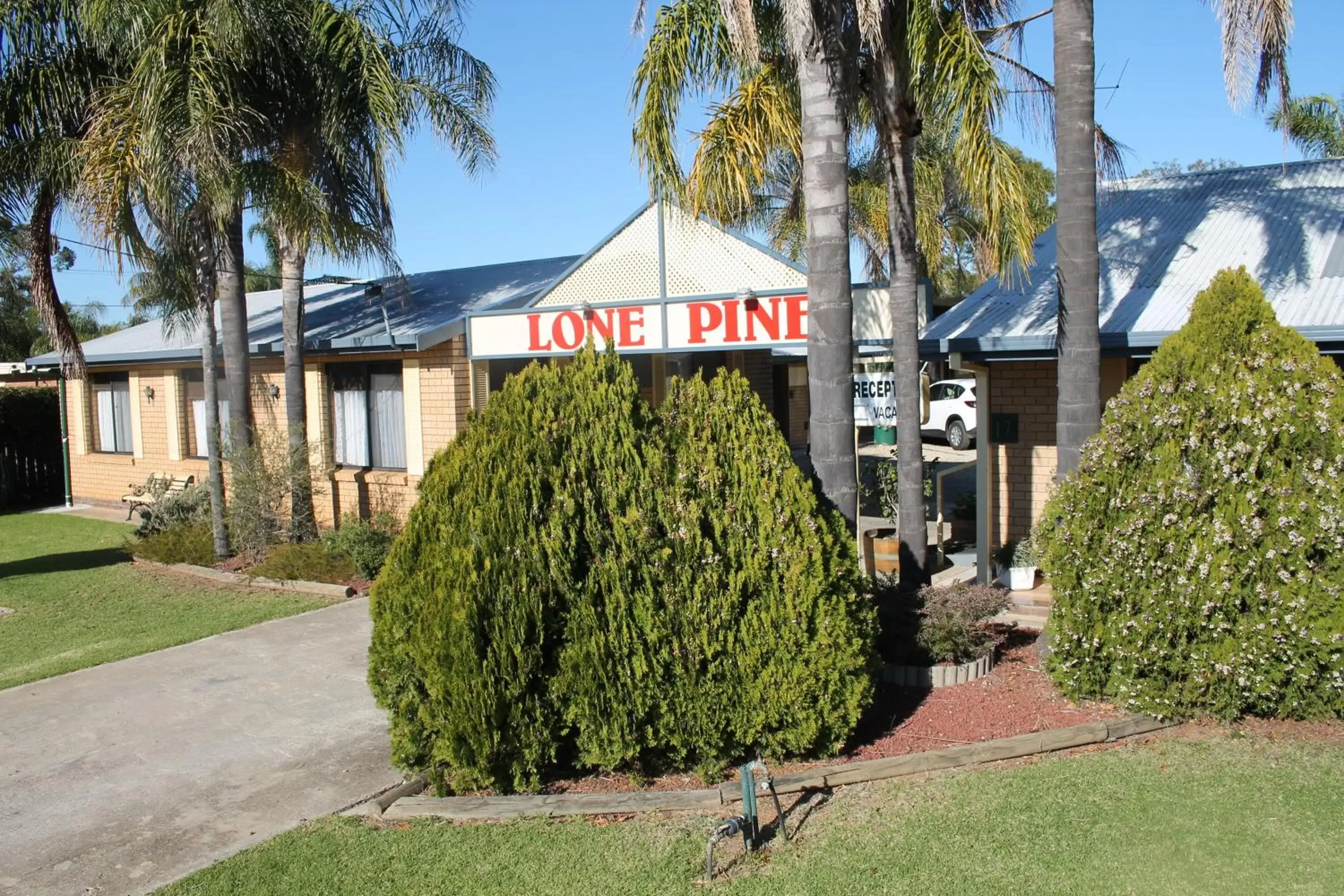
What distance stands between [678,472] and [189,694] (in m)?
4.48

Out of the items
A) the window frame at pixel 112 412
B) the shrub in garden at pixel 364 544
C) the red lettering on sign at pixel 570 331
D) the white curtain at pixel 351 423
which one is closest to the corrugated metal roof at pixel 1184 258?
the red lettering on sign at pixel 570 331

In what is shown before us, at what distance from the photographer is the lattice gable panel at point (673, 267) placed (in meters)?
11.4

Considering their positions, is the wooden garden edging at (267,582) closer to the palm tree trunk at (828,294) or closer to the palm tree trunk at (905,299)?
the palm tree trunk at (905,299)

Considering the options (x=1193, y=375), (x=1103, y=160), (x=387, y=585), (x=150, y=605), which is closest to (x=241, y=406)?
(x=150, y=605)

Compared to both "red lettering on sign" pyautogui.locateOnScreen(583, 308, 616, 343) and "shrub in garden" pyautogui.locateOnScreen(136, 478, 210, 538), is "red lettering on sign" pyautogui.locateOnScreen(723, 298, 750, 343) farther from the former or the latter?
"shrub in garden" pyautogui.locateOnScreen(136, 478, 210, 538)

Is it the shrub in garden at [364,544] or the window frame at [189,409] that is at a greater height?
the window frame at [189,409]

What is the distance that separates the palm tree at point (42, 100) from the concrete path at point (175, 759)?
6.50m

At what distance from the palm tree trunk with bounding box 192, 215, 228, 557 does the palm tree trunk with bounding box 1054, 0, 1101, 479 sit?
9474 mm

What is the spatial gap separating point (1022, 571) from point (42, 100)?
12.0 meters

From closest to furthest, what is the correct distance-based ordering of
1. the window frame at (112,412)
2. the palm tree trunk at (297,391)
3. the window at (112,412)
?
the palm tree trunk at (297,391) → the window frame at (112,412) → the window at (112,412)

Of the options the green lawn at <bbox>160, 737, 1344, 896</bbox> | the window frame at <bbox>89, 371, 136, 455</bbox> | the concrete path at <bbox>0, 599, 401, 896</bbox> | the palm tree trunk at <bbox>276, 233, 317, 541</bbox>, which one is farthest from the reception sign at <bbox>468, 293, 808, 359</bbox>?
the window frame at <bbox>89, 371, 136, 455</bbox>

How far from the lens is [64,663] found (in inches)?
360

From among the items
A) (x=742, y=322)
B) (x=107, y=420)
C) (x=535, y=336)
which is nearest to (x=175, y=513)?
(x=535, y=336)

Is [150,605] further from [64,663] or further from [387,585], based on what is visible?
[387,585]
